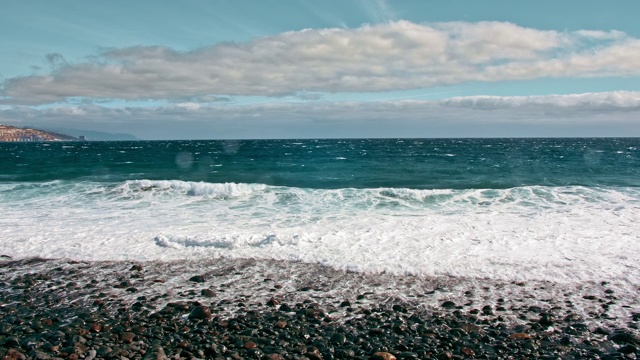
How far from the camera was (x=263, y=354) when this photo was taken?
6.06 m

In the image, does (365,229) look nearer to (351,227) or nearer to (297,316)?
(351,227)

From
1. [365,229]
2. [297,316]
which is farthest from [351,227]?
[297,316]

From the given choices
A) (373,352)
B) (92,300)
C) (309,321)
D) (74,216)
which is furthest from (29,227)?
(373,352)

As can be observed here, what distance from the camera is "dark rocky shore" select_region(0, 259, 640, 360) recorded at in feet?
20.3

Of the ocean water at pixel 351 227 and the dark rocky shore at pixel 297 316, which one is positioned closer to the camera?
the dark rocky shore at pixel 297 316

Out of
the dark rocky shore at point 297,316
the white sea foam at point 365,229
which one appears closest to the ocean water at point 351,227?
the white sea foam at point 365,229

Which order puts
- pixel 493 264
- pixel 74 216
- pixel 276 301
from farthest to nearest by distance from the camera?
pixel 74 216 → pixel 493 264 → pixel 276 301

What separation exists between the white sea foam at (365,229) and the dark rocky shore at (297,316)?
46.7 inches

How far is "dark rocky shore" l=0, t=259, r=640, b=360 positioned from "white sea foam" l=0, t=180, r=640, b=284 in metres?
1.19

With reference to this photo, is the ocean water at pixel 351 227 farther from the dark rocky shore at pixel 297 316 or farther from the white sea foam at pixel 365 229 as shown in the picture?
the dark rocky shore at pixel 297 316

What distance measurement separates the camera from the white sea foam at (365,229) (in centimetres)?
1032

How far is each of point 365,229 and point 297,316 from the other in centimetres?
641

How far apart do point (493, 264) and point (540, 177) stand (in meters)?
24.6

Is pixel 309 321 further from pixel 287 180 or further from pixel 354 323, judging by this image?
pixel 287 180
